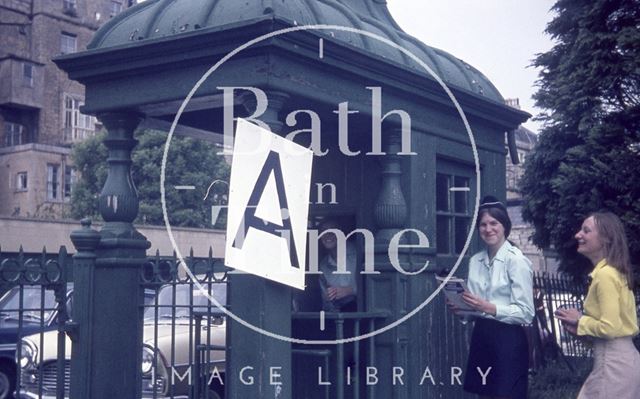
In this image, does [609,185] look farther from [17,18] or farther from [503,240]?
[17,18]

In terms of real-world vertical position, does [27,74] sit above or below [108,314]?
above

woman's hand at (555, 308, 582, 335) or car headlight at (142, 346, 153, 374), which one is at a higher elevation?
woman's hand at (555, 308, 582, 335)

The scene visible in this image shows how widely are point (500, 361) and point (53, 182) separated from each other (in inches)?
1554

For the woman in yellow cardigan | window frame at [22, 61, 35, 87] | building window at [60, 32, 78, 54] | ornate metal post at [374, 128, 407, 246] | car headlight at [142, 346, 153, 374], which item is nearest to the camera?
the woman in yellow cardigan

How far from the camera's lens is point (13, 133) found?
42.9 m

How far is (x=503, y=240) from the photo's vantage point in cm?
501

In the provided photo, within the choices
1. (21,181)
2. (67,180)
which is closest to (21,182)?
(21,181)

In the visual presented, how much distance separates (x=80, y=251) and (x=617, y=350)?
3.25 m

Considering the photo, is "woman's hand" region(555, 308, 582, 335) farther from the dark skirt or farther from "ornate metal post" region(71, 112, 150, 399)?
"ornate metal post" region(71, 112, 150, 399)

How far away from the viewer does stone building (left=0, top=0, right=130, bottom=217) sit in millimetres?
41094

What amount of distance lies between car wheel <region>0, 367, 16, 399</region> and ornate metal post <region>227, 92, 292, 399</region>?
22.1ft

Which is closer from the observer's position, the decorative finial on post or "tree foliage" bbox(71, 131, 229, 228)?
the decorative finial on post

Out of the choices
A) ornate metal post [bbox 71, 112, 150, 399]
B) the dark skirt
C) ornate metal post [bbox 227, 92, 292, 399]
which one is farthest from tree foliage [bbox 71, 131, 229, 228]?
ornate metal post [bbox 227, 92, 292, 399]

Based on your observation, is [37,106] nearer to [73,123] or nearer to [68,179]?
[73,123]
